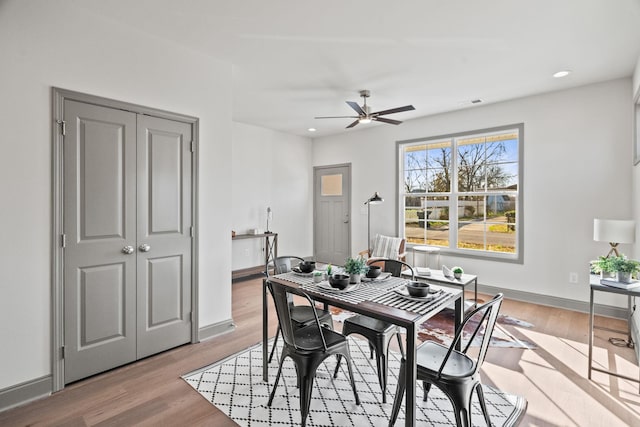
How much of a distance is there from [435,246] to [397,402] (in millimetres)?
3849

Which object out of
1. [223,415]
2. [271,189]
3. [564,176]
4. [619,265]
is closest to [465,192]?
[564,176]

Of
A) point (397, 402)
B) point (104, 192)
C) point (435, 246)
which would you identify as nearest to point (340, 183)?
point (435, 246)

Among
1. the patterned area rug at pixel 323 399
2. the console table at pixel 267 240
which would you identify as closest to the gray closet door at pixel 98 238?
the patterned area rug at pixel 323 399

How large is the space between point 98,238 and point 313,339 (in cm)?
184

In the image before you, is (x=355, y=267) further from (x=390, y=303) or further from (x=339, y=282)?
(x=390, y=303)

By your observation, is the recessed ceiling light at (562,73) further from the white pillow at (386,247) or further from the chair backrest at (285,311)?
the chair backrest at (285,311)

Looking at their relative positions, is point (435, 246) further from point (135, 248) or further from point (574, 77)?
point (135, 248)

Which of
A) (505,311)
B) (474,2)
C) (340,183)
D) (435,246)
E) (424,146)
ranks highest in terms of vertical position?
(474,2)

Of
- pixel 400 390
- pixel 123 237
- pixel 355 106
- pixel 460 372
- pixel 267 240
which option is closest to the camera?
pixel 460 372

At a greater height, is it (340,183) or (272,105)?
(272,105)

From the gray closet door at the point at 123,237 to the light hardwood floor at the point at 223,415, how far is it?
232 millimetres

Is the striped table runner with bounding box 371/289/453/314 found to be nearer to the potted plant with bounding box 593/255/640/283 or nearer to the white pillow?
the potted plant with bounding box 593/255/640/283

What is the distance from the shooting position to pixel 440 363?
179 cm

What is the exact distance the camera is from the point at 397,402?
183 cm
